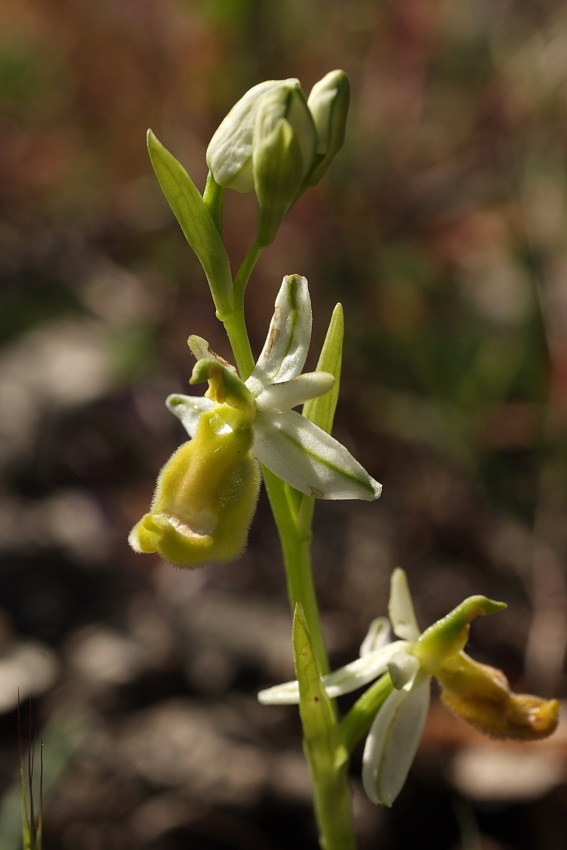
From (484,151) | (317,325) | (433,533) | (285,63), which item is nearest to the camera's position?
(433,533)

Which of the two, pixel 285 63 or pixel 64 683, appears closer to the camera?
pixel 64 683

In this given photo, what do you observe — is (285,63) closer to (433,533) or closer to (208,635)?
(433,533)

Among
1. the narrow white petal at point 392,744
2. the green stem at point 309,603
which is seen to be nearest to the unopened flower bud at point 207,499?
the green stem at point 309,603

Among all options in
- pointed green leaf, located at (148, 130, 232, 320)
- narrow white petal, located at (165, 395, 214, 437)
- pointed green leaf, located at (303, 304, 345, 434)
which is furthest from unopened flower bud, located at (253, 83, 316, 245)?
narrow white petal, located at (165, 395, 214, 437)

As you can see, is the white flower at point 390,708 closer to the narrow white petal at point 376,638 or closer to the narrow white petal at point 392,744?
the narrow white petal at point 392,744

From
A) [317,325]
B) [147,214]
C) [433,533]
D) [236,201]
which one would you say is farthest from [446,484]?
[147,214]

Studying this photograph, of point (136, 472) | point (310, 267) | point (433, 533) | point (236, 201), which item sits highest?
point (236, 201)

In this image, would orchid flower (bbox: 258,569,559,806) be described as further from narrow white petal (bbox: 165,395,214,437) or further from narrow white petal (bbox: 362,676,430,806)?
narrow white petal (bbox: 165,395,214,437)

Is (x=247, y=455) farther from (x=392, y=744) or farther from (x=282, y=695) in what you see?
(x=392, y=744)
